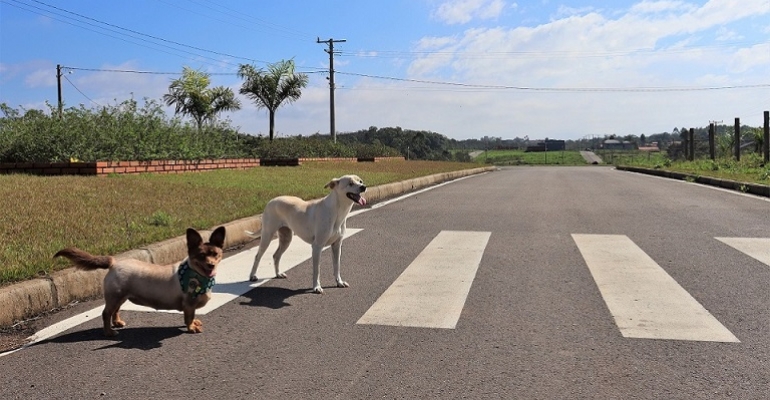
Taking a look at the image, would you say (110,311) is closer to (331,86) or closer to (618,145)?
(331,86)

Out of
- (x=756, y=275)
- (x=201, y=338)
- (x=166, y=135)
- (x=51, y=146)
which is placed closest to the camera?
(x=201, y=338)

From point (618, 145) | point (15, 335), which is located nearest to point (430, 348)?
point (15, 335)

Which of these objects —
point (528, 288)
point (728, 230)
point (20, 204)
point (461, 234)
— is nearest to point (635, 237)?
point (728, 230)

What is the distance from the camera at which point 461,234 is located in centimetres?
846

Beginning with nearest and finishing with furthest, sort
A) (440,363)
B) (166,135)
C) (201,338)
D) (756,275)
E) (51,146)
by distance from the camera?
(440,363), (201,338), (756,275), (51,146), (166,135)

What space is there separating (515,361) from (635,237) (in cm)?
513

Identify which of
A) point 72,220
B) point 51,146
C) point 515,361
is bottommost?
point 515,361

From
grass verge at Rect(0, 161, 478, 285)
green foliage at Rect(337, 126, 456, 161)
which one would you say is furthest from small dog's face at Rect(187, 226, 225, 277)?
green foliage at Rect(337, 126, 456, 161)

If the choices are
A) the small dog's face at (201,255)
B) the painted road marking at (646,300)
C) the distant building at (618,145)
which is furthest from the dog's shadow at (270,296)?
the distant building at (618,145)

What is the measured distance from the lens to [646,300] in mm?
4871

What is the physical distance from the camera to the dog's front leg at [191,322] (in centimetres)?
400

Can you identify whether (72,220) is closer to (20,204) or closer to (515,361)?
(20,204)

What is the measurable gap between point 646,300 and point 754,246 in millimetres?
3206

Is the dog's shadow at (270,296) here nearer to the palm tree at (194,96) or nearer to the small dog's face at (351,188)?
the small dog's face at (351,188)
